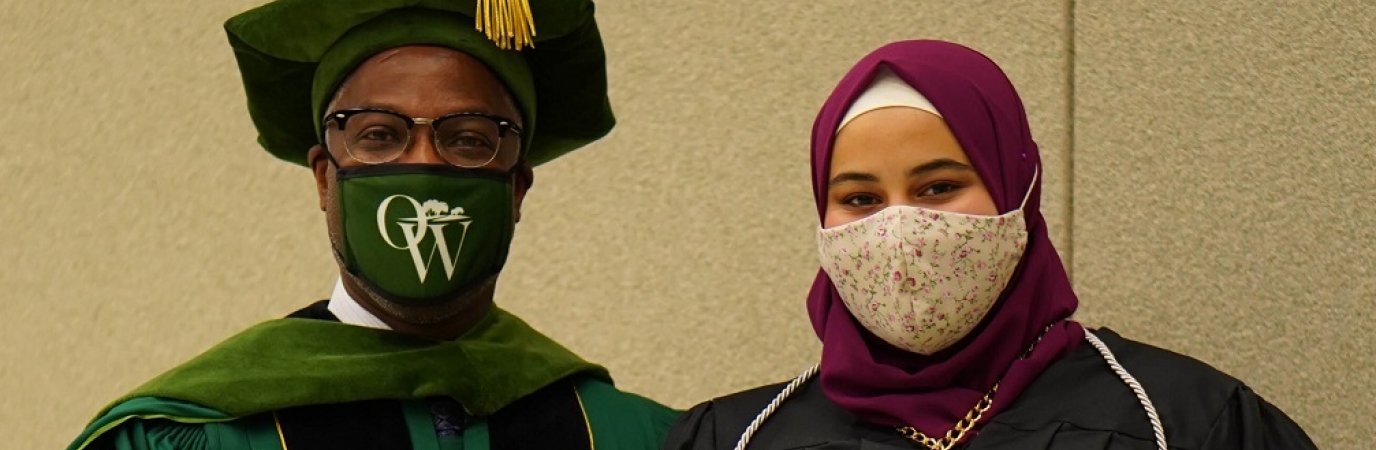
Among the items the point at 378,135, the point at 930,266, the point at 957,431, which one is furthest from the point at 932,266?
the point at 378,135

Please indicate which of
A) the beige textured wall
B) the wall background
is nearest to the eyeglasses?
the wall background

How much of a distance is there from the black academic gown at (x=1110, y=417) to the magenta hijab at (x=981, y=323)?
3 cm

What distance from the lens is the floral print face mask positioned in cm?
223

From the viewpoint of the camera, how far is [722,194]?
12.2 feet

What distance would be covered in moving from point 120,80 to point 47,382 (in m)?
0.77

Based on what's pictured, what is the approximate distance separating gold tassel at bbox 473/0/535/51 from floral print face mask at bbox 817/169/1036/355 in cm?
67

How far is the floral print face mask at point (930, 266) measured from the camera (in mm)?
2230

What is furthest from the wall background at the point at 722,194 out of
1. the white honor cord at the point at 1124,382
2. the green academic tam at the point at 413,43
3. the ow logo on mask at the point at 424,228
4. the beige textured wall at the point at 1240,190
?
the ow logo on mask at the point at 424,228

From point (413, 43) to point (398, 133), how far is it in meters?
0.15

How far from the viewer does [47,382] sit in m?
4.15

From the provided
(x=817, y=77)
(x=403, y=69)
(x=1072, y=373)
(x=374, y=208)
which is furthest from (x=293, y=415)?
(x=817, y=77)

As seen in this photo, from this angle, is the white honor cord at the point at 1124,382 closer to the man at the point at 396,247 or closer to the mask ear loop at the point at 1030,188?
the mask ear loop at the point at 1030,188

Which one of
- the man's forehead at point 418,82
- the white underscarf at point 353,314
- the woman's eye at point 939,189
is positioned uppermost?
the man's forehead at point 418,82

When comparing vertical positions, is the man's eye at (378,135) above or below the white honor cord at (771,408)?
above
